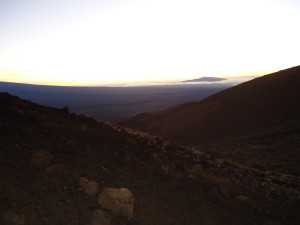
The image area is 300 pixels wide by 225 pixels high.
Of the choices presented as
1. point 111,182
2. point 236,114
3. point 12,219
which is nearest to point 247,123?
point 236,114

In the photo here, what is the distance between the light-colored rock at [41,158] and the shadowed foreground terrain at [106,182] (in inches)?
1.1

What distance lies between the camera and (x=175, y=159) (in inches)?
483

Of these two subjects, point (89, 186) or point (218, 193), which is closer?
point (89, 186)

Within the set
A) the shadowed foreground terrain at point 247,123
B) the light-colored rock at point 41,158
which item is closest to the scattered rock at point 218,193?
the light-colored rock at point 41,158

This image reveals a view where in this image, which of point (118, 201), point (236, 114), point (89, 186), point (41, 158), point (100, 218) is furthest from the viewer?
point (236, 114)

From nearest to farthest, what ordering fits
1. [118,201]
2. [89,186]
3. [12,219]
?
[12,219] → [118,201] → [89,186]

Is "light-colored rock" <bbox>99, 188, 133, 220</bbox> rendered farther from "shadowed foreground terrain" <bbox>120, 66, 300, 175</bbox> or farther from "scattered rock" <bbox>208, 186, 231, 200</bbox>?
"shadowed foreground terrain" <bbox>120, 66, 300, 175</bbox>

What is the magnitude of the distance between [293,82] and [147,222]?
54160 millimetres

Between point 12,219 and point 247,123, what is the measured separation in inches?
1614

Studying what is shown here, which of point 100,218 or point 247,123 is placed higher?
point 100,218

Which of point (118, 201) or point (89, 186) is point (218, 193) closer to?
point (118, 201)

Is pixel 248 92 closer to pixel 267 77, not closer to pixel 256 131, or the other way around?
pixel 267 77

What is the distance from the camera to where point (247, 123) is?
139ft

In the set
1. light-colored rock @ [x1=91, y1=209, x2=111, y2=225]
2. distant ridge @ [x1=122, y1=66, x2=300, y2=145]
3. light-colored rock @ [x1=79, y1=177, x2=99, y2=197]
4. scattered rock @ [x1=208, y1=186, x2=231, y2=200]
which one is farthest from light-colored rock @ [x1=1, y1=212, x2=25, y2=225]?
distant ridge @ [x1=122, y1=66, x2=300, y2=145]
